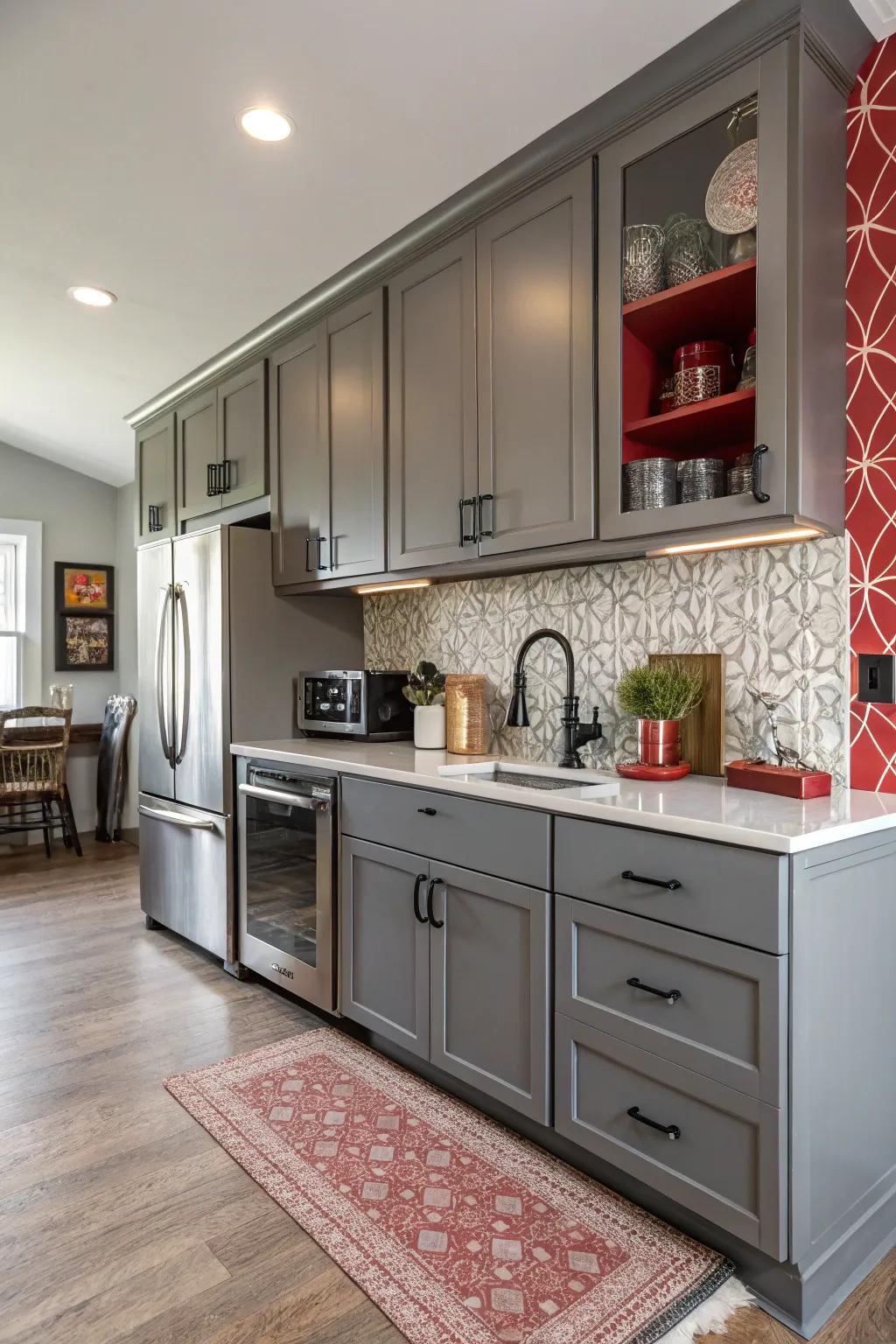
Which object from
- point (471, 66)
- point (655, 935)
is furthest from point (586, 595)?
point (471, 66)

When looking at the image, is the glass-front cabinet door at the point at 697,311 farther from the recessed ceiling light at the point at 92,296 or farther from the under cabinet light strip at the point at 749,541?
the recessed ceiling light at the point at 92,296

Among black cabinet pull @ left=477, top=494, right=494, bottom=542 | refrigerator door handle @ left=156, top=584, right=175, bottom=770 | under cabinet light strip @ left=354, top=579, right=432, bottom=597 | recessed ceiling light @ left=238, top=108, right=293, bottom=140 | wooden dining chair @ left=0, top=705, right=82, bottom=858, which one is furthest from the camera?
wooden dining chair @ left=0, top=705, right=82, bottom=858

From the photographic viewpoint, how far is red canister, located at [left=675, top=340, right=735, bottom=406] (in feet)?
6.58

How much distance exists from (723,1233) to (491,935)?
0.75 m

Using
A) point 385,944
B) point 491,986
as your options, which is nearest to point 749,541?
point 491,986

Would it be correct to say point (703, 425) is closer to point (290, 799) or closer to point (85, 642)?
point (290, 799)

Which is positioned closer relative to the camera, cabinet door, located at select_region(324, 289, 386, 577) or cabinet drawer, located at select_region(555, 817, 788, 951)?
cabinet drawer, located at select_region(555, 817, 788, 951)

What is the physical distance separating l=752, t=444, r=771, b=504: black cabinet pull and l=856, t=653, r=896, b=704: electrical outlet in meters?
0.47

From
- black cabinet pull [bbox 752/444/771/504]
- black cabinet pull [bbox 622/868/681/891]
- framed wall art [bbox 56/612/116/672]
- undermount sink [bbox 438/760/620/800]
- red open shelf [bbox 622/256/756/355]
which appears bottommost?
black cabinet pull [bbox 622/868/681/891]

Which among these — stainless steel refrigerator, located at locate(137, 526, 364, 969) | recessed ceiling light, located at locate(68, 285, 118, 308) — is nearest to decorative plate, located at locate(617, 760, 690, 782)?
stainless steel refrigerator, located at locate(137, 526, 364, 969)

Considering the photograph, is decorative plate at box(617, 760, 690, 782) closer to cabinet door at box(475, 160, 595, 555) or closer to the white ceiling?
cabinet door at box(475, 160, 595, 555)

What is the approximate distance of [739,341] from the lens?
2062 mm

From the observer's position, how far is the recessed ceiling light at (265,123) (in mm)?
2123

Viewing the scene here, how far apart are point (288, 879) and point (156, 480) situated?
93.7 inches
